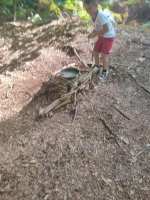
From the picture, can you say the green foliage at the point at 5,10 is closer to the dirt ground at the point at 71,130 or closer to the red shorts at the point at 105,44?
the dirt ground at the point at 71,130

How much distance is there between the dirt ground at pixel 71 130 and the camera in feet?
5.61

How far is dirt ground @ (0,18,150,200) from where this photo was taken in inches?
67.4

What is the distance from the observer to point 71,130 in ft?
7.55

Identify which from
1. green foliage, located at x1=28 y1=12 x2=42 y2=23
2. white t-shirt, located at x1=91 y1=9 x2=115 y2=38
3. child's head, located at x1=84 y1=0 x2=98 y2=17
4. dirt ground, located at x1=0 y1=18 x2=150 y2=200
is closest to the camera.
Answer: dirt ground, located at x1=0 y1=18 x2=150 y2=200

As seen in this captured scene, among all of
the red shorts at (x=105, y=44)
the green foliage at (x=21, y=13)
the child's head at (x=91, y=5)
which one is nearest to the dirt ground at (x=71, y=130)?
the green foliage at (x=21, y=13)

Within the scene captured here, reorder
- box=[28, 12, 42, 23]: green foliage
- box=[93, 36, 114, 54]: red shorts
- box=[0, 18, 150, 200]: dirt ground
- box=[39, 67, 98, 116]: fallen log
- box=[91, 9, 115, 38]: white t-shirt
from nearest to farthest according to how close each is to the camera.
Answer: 1. box=[0, 18, 150, 200]: dirt ground
2. box=[91, 9, 115, 38]: white t-shirt
3. box=[39, 67, 98, 116]: fallen log
4. box=[93, 36, 114, 54]: red shorts
5. box=[28, 12, 42, 23]: green foliage

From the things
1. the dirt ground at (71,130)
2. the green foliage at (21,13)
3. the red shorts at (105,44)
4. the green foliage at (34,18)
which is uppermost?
the green foliage at (21,13)

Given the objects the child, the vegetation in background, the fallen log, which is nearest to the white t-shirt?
the child

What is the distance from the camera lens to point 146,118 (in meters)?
2.40

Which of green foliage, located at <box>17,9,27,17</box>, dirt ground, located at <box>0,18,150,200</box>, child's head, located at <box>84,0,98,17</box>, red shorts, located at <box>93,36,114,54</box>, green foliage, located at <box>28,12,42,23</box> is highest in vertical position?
child's head, located at <box>84,0,98,17</box>

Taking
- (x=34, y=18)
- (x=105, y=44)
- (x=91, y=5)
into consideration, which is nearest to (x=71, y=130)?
(x=105, y=44)

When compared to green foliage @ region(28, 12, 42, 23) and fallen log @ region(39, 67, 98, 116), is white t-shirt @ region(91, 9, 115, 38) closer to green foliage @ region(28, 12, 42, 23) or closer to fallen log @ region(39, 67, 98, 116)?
→ fallen log @ region(39, 67, 98, 116)

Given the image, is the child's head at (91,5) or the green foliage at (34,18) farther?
the green foliage at (34,18)

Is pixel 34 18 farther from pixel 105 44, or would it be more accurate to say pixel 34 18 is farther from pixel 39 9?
pixel 105 44
